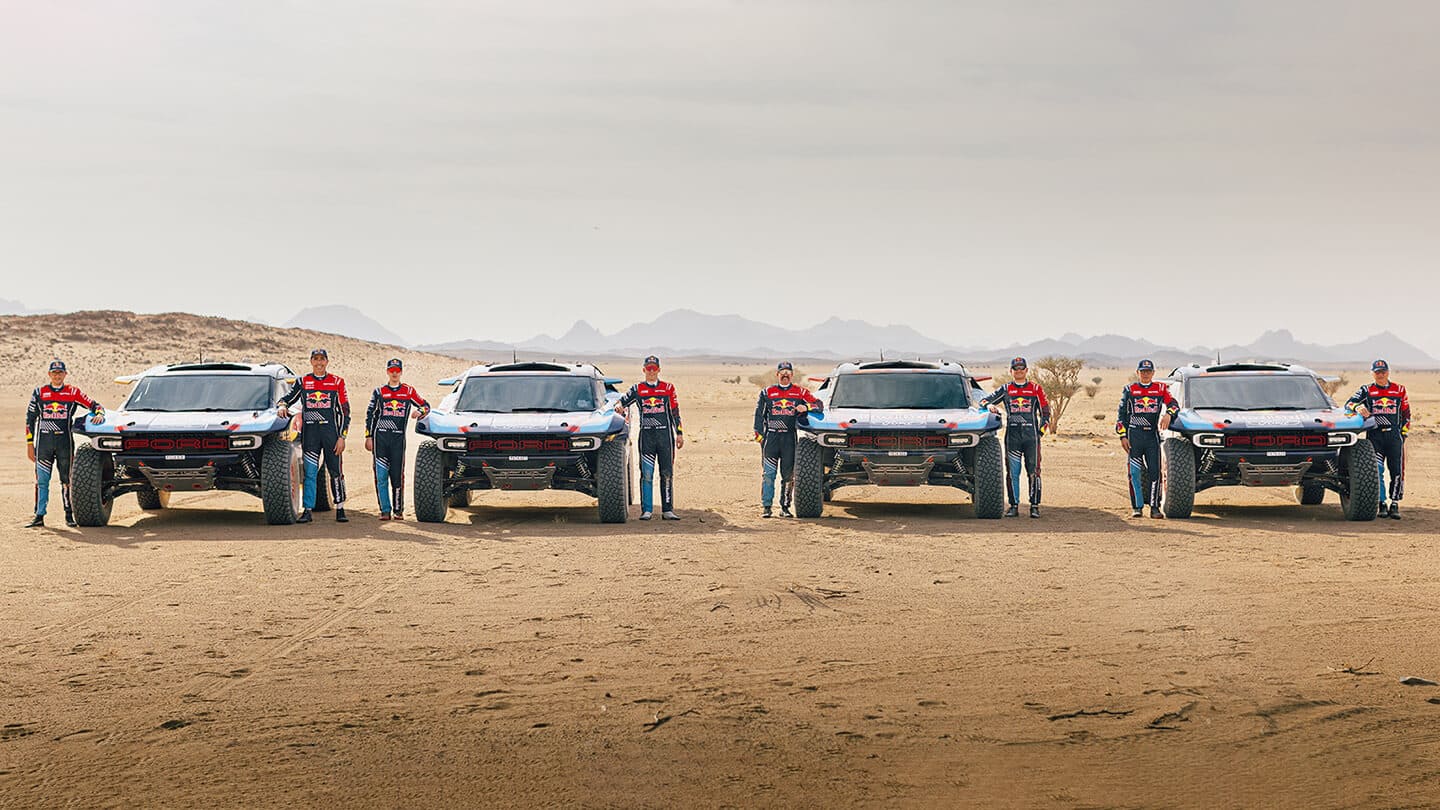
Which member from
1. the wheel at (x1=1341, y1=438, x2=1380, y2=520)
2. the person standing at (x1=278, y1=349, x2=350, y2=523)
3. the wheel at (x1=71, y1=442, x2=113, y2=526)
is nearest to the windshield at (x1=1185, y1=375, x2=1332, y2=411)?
the wheel at (x1=1341, y1=438, x2=1380, y2=520)

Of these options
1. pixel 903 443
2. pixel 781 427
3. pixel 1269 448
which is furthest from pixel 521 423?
pixel 1269 448

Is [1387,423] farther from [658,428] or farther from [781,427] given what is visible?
[658,428]

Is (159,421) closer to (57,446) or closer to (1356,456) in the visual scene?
(57,446)

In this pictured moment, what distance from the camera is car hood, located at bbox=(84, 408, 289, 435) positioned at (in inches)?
584

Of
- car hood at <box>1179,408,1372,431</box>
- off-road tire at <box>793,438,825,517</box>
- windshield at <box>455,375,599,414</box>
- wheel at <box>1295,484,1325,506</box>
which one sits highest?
windshield at <box>455,375,599,414</box>

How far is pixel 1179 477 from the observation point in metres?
15.5

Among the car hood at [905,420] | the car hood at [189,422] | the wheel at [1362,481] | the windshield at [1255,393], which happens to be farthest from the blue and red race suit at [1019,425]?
the car hood at [189,422]

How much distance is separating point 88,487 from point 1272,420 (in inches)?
490

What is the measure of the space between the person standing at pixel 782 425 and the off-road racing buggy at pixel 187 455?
5155 millimetres

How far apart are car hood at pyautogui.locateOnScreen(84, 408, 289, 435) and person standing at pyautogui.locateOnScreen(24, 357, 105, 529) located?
284mm

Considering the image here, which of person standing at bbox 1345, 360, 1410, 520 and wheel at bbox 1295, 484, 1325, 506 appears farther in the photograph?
wheel at bbox 1295, 484, 1325, 506

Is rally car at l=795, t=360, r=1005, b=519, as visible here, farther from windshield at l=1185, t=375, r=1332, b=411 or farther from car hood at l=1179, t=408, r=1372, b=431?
windshield at l=1185, t=375, r=1332, b=411

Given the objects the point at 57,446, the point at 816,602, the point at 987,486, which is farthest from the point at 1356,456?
the point at 57,446

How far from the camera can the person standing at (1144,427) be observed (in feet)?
52.2
